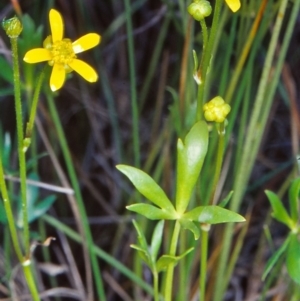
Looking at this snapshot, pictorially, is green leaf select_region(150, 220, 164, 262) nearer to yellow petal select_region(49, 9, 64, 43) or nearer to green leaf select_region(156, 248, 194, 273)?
green leaf select_region(156, 248, 194, 273)

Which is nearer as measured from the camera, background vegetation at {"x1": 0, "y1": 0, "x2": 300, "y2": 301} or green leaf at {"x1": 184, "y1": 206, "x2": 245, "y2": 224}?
green leaf at {"x1": 184, "y1": 206, "x2": 245, "y2": 224}

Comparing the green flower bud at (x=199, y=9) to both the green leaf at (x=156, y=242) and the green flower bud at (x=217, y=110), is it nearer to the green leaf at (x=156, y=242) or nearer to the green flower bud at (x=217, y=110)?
Answer: the green flower bud at (x=217, y=110)

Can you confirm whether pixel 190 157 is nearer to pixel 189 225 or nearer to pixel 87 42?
pixel 189 225

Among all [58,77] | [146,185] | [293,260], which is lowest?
[293,260]

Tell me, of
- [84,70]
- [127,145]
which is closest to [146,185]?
[84,70]

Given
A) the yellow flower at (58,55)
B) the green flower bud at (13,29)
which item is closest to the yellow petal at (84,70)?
the yellow flower at (58,55)

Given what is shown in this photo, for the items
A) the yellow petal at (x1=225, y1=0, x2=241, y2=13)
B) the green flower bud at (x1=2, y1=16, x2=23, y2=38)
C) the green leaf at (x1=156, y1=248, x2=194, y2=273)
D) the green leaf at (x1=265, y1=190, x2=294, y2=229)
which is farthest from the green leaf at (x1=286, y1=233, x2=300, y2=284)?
the green flower bud at (x1=2, y1=16, x2=23, y2=38)

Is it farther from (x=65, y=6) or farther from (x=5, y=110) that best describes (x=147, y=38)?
(x=5, y=110)

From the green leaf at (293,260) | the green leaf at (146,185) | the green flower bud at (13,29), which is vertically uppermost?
the green flower bud at (13,29)
